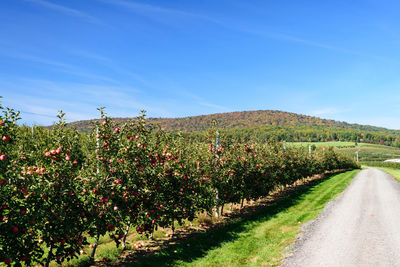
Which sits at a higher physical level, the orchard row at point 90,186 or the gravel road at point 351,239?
the orchard row at point 90,186

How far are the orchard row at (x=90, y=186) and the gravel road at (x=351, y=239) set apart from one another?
16.9ft

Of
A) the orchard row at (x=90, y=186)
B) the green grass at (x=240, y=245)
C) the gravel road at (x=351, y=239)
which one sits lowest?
the green grass at (x=240, y=245)

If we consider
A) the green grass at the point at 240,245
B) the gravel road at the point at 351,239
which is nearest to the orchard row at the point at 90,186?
the green grass at the point at 240,245

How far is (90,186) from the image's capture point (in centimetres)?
702

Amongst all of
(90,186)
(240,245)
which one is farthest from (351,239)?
(90,186)

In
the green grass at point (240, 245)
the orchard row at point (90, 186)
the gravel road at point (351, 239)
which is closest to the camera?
the orchard row at point (90, 186)

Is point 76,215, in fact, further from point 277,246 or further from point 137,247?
point 277,246

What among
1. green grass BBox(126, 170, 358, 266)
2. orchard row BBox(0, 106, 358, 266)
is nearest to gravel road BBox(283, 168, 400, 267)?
green grass BBox(126, 170, 358, 266)

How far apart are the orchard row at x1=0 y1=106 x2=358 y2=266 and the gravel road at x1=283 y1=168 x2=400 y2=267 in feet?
16.9

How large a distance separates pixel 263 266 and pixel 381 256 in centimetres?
454

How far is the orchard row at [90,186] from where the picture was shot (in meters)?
5.37

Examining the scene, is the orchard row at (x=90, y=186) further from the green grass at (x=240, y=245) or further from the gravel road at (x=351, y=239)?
the gravel road at (x=351, y=239)

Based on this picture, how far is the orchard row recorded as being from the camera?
537cm

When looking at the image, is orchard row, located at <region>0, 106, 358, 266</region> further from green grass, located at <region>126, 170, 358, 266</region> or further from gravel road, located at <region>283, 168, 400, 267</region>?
gravel road, located at <region>283, 168, 400, 267</region>
